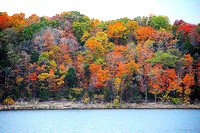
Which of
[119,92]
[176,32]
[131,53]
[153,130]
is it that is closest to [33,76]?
[119,92]

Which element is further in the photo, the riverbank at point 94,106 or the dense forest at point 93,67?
the dense forest at point 93,67

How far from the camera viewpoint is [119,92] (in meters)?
55.5

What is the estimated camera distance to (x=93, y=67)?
5650 centimetres

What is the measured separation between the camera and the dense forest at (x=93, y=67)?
5256 cm

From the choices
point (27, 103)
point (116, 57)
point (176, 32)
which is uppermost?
point (176, 32)

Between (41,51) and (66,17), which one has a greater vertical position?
(66,17)

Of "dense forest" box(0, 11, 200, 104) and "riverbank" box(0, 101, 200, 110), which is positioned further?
"dense forest" box(0, 11, 200, 104)

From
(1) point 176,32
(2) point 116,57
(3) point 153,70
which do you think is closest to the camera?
(3) point 153,70

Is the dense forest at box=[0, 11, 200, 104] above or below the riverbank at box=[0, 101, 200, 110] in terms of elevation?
above

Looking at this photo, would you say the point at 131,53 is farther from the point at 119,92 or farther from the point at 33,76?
the point at 33,76

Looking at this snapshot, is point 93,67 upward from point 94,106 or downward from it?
upward

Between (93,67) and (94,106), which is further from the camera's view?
(93,67)

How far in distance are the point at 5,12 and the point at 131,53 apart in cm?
3430

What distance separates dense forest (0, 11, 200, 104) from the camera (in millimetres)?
52562
